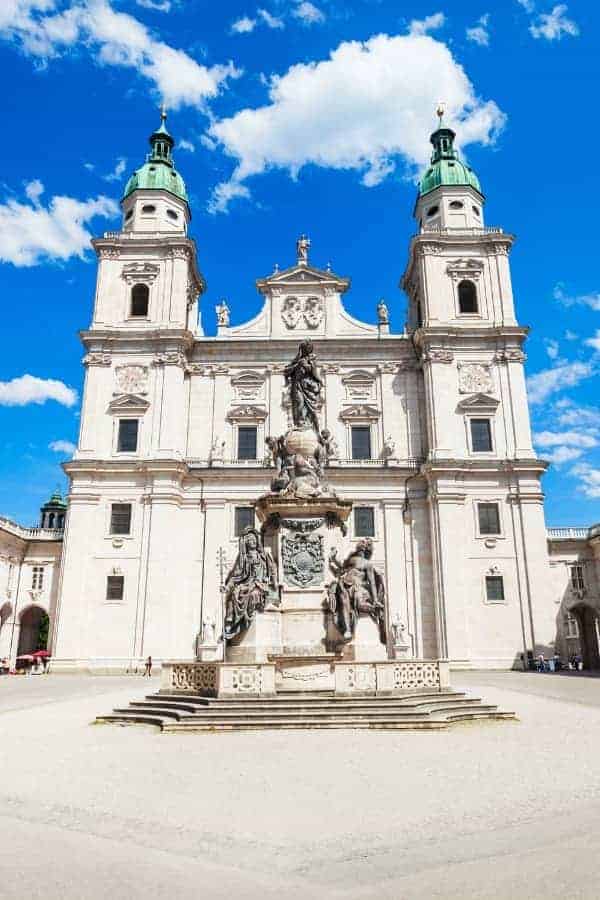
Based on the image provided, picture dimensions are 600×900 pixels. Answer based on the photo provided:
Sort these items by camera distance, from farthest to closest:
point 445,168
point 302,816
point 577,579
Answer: point 445,168
point 577,579
point 302,816

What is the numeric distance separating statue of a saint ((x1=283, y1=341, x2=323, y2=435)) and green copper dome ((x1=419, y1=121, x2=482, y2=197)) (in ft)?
109

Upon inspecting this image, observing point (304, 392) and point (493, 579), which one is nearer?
point (304, 392)

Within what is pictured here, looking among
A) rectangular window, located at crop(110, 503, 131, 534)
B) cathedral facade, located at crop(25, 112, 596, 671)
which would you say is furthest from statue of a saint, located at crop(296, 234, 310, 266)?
rectangular window, located at crop(110, 503, 131, 534)

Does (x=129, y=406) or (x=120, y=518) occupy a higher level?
(x=129, y=406)

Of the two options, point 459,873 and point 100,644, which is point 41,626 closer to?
point 100,644

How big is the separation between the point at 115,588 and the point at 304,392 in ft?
76.1

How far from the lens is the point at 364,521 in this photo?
125ft

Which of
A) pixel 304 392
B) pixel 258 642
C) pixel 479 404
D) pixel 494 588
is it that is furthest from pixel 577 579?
pixel 258 642

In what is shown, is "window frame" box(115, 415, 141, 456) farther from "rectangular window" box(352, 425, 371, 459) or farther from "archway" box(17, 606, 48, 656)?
"rectangular window" box(352, 425, 371, 459)

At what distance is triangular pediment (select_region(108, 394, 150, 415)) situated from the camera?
39.1m

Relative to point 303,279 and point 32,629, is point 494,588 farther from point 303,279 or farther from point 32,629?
point 32,629

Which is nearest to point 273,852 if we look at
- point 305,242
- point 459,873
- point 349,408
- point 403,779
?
point 459,873

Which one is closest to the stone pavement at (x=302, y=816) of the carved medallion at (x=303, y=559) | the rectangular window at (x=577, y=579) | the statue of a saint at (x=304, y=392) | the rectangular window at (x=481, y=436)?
the carved medallion at (x=303, y=559)

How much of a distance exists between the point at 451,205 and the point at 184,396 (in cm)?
2129
